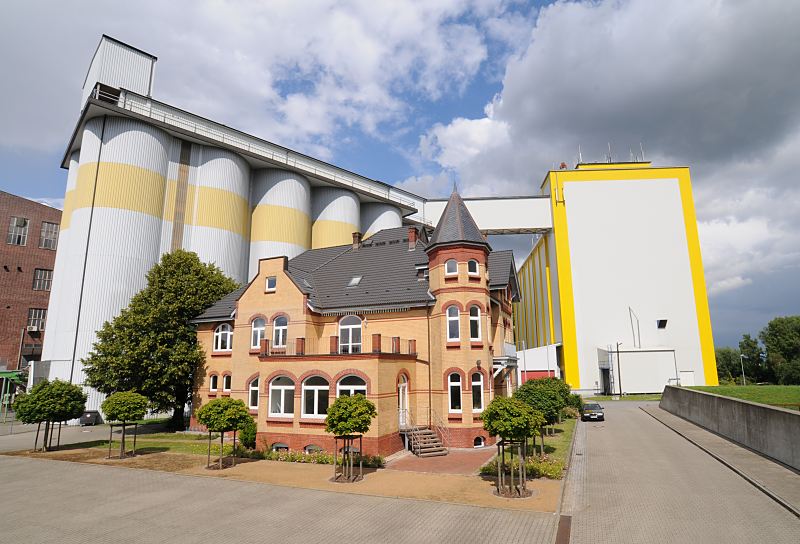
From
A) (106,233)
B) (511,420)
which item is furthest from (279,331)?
(106,233)

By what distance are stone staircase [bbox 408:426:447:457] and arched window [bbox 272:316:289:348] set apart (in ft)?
29.1

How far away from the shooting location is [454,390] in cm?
2378

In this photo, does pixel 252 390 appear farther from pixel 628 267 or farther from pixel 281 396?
pixel 628 267

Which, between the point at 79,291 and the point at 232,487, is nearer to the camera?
the point at 232,487

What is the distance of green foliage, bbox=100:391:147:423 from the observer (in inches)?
848

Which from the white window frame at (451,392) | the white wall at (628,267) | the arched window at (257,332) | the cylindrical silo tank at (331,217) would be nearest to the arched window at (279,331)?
the arched window at (257,332)

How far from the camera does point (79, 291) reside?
3694 centimetres

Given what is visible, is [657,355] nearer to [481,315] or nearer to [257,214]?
[481,315]

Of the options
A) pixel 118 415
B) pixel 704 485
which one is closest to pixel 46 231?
pixel 118 415

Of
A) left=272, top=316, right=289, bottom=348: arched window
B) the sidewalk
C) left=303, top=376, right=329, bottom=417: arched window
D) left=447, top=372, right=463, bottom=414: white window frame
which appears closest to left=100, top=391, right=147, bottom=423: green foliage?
left=272, top=316, right=289, bottom=348: arched window

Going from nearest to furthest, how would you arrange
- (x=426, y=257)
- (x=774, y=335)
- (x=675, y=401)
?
1. (x=426, y=257)
2. (x=675, y=401)
3. (x=774, y=335)

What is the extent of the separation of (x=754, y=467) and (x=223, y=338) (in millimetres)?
28465

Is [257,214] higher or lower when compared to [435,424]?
higher

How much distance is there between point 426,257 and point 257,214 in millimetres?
28589
